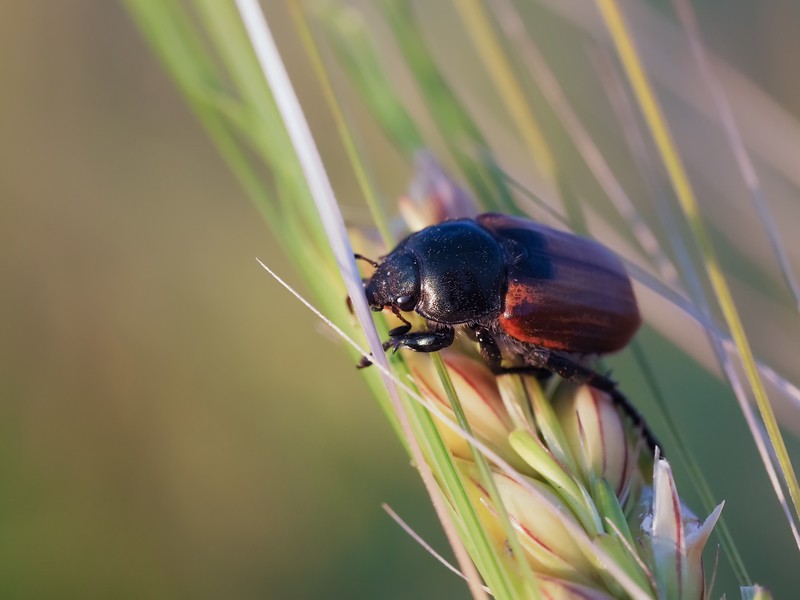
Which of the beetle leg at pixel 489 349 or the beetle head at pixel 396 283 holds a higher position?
the beetle head at pixel 396 283

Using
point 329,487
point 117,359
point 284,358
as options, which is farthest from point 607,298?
point 117,359

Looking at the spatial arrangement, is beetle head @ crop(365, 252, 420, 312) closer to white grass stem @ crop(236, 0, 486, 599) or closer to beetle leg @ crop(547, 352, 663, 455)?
beetle leg @ crop(547, 352, 663, 455)

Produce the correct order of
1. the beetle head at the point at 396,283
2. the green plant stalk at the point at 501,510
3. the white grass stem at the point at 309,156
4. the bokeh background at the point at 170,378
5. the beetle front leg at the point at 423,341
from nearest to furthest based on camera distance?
1. the green plant stalk at the point at 501,510
2. the white grass stem at the point at 309,156
3. the beetle front leg at the point at 423,341
4. the beetle head at the point at 396,283
5. the bokeh background at the point at 170,378

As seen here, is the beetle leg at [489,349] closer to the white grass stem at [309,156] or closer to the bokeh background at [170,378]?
the white grass stem at [309,156]

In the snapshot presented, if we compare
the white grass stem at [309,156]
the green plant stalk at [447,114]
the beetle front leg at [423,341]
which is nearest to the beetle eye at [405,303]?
the beetle front leg at [423,341]

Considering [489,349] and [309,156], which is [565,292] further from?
[309,156]
